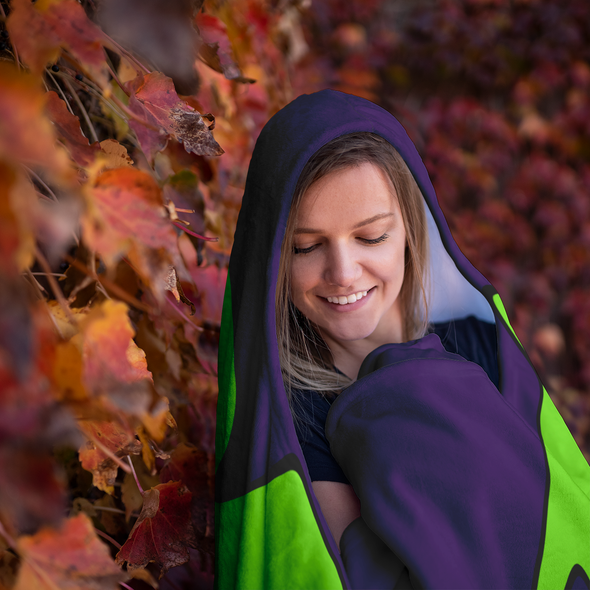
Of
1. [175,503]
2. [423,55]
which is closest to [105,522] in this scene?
[175,503]

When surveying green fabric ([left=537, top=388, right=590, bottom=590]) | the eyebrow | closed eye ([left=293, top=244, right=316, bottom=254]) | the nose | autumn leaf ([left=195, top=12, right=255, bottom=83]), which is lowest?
green fabric ([left=537, top=388, right=590, bottom=590])

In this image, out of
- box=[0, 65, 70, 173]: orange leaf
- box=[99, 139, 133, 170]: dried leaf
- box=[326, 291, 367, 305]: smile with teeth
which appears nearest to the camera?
box=[0, 65, 70, 173]: orange leaf

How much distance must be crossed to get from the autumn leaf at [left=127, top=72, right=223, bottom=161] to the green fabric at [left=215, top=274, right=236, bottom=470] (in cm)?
36

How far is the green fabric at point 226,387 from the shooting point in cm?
88

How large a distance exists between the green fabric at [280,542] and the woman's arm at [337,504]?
0.24 ft

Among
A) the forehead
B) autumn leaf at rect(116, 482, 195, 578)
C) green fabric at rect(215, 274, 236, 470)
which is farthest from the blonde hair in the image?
autumn leaf at rect(116, 482, 195, 578)

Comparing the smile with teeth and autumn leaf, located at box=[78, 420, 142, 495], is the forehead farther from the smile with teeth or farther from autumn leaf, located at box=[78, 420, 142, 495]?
autumn leaf, located at box=[78, 420, 142, 495]

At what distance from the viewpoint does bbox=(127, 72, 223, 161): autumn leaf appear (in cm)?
65

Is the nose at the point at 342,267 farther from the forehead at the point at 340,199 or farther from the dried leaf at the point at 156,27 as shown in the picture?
the dried leaf at the point at 156,27

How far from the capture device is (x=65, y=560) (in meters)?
0.44

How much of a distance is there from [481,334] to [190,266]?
69 centimetres

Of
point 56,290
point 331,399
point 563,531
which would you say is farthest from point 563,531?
point 56,290

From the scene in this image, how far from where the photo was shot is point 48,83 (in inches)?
30.8

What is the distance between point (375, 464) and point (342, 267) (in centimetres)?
35
